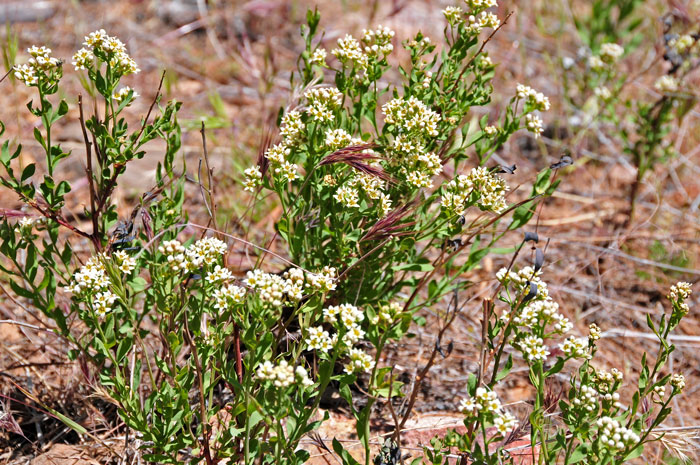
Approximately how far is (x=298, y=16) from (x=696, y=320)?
4463 mm

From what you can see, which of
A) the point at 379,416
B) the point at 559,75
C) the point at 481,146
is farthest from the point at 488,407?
the point at 559,75

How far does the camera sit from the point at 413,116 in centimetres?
258

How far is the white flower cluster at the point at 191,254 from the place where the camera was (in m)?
2.08

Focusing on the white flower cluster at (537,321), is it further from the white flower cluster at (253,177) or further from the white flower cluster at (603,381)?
the white flower cluster at (253,177)

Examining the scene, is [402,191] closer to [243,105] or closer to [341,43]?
[341,43]

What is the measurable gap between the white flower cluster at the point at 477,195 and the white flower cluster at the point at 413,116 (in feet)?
0.75

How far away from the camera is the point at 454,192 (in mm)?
2607

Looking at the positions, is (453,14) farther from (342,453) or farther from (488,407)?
(342,453)

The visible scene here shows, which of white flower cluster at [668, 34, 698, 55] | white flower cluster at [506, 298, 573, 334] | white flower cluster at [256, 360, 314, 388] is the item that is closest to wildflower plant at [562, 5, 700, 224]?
white flower cluster at [668, 34, 698, 55]

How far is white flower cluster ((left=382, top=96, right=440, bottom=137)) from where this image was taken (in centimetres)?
254

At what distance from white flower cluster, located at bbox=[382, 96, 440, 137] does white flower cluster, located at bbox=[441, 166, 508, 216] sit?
23 centimetres

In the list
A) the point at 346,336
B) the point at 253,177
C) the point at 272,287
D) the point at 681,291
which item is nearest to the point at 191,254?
the point at 272,287

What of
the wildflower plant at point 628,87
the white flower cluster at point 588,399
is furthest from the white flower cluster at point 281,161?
the wildflower plant at point 628,87

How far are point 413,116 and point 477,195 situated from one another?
15.5 inches
